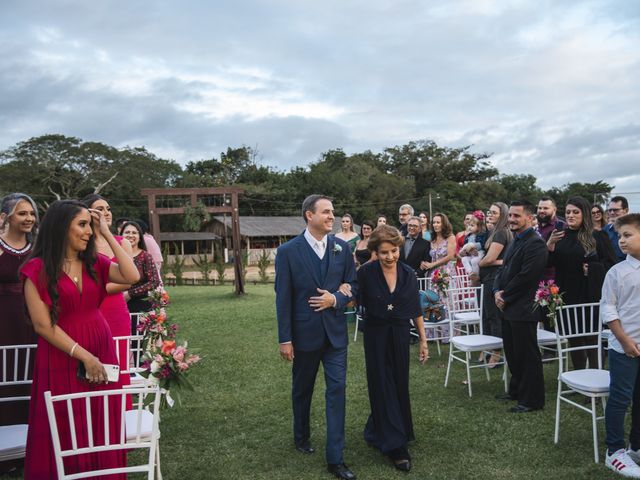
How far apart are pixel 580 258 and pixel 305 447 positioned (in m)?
3.63

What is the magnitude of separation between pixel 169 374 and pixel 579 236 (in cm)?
476

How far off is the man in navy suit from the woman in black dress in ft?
0.83

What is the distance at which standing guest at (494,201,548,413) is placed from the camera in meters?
5.10

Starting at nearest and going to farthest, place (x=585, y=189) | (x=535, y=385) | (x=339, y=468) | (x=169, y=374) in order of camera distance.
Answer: (x=169, y=374) < (x=339, y=468) < (x=535, y=385) < (x=585, y=189)

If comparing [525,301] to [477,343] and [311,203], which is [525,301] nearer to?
[477,343]

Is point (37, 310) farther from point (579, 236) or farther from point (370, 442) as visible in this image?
point (579, 236)

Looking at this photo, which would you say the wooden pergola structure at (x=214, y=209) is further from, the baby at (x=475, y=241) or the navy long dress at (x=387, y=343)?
the navy long dress at (x=387, y=343)

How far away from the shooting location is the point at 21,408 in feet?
13.9

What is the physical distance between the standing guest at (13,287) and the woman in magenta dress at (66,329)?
4.84ft

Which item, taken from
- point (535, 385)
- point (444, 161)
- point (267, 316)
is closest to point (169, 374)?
→ point (535, 385)

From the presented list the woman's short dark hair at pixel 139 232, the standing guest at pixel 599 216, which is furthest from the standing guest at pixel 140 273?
the standing guest at pixel 599 216

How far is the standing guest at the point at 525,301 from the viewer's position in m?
5.10

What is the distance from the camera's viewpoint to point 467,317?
6.83m

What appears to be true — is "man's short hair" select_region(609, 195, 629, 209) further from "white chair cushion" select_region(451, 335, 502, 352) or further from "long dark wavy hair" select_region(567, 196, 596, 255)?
"white chair cushion" select_region(451, 335, 502, 352)
